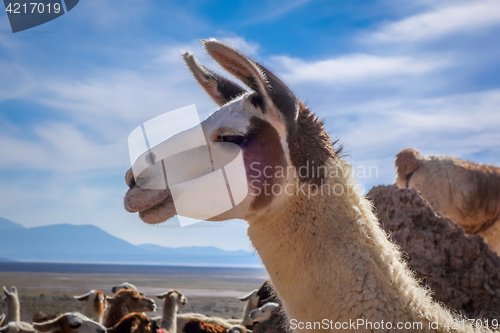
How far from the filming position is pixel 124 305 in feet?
28.0

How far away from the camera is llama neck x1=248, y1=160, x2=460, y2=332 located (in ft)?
7.23

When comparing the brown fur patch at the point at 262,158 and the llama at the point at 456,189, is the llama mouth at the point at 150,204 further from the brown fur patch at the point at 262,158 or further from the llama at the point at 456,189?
the llama at the point at 456,189

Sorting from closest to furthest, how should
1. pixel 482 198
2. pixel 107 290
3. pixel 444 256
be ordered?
pixel 444 256, pixel 482 198, pixel 107 290

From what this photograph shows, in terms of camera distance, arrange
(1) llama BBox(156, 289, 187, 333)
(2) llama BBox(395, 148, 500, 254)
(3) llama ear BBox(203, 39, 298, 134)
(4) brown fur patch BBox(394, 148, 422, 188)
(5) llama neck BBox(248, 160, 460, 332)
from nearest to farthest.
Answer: (5) llama neck BBox(248, 160, 460, 332)
(3) llama ear BBox(203, 39, 298, 134)
(2) llama BBox(395, 148, 500, 254)
(4) brown fur patch BBox(394, 148, 422, 188)
(1) llama BBox(156, 289, 187, 333)

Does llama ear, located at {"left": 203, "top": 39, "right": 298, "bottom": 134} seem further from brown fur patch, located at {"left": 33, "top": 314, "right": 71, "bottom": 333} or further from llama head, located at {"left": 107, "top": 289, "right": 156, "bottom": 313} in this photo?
llama head, located at {"left": 107, "top": 289, "right": 156, "bottom": 313}

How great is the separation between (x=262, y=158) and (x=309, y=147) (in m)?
0.33

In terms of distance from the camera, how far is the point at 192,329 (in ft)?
22.5

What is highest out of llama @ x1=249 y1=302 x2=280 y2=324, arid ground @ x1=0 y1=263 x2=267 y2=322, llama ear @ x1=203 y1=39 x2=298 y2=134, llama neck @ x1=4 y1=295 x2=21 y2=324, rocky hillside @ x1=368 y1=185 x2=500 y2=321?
llama ear @ x1=203 y1=39 x2=298 y2=134

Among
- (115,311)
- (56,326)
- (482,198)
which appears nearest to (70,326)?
(56,326)

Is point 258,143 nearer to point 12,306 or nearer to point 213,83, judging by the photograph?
point 213,83

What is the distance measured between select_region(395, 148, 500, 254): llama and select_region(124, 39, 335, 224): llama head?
5705mm

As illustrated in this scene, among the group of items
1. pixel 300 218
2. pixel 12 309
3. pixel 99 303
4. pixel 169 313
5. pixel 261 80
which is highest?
pixel 261 80

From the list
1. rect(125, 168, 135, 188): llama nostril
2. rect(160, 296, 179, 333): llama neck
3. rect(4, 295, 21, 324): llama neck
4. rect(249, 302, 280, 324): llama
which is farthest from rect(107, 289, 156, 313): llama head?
rect(125, 168, 135, 188): llama nostril

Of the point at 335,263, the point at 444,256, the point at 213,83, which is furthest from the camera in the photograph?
the point at 444,256
